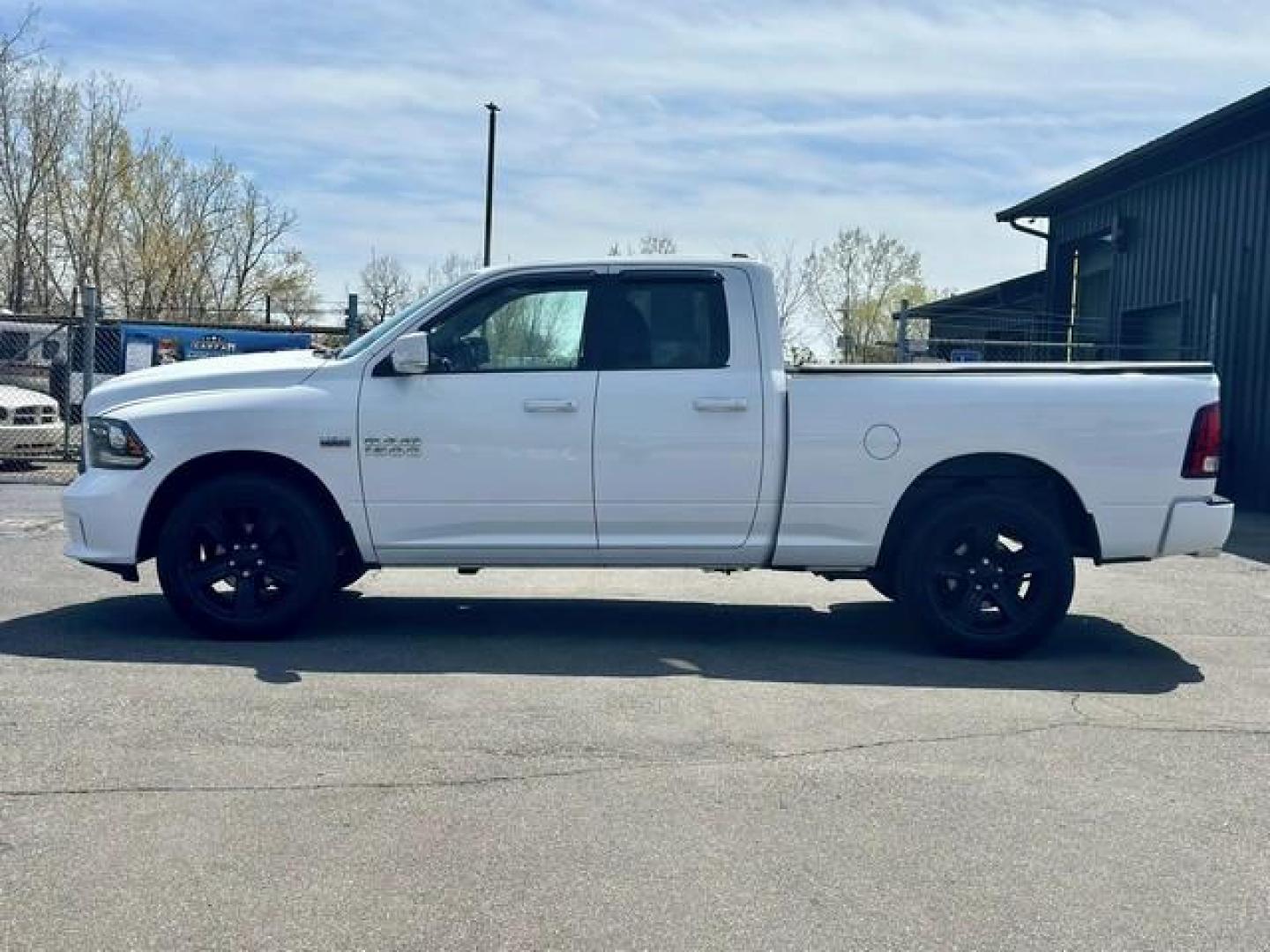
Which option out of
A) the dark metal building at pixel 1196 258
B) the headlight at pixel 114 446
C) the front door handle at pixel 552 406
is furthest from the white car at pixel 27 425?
the dark metal building at pixel 1196 258

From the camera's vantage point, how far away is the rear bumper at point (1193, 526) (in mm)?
6578

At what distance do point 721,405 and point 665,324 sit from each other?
563 millimetres

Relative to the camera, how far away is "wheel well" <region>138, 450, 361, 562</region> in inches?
261

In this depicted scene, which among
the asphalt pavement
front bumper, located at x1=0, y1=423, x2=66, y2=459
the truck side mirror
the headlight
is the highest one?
the truck side mirror

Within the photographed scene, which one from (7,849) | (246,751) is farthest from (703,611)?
(7,849)

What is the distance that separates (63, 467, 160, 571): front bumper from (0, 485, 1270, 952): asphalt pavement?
19.0 inches

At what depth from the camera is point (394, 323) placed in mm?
6832

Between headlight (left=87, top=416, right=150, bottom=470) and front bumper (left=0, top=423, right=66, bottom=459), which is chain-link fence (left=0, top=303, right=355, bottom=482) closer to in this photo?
front bumper (left=0, top=423, right=66, bottom=459)

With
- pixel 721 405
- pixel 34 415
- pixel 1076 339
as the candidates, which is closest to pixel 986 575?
pixel 721 405

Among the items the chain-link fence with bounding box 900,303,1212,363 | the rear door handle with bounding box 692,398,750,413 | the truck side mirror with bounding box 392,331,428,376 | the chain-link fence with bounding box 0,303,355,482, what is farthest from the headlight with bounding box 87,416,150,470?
the chain-link fence with bounding box 0,303,355,482

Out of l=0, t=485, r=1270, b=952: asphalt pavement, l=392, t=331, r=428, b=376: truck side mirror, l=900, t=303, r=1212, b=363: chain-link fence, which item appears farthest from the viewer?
l=900, t=303, r=1212, b=363: chain-link fence

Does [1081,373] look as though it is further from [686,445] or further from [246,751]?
[246,751]

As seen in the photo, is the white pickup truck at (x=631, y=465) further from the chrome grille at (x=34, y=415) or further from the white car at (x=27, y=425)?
the chrome grille at (x=34, y=415)

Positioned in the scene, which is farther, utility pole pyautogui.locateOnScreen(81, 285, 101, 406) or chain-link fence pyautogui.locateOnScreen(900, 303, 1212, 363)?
chain-link fence pyautogui.locateOnScreen(900, 303, 1212, 363)
